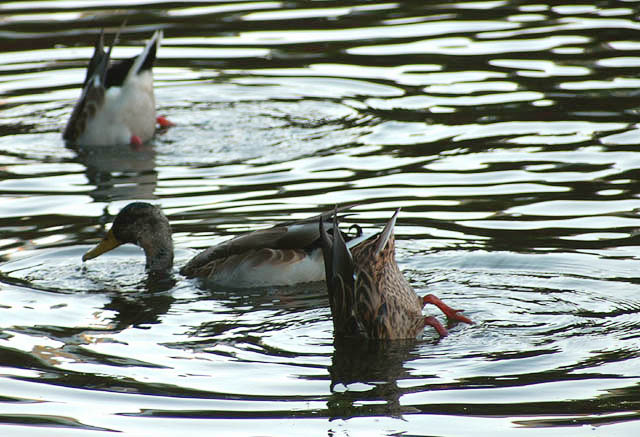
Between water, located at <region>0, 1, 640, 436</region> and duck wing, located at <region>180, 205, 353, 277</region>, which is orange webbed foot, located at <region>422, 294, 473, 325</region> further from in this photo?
duck wing, located at <region>180, 205, 353, 277</region>

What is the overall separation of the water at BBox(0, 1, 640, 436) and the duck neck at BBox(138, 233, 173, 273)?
16 cm

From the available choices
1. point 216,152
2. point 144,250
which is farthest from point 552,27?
point 144,250

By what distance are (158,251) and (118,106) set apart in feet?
14.0

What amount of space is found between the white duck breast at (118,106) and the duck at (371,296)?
5953mm

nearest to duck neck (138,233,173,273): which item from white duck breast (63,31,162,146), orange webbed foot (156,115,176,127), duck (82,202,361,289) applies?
duck (82,202,361,289)

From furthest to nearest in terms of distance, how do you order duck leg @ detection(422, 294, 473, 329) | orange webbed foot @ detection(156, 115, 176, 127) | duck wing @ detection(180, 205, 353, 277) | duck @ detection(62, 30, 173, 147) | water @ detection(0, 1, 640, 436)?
1. orange webbed foot @ detection(156, 115, 176, 127)
2. duck @ detection(62, 30, 173, 147)
3. duck wing @ detection(180, 205, 353, 277)
4. duck leg @ detection(422, 294, 473, 329)
5. water @ detection(0, 1, 640, 436)

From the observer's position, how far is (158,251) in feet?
30.6

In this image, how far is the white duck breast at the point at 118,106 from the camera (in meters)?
13.1

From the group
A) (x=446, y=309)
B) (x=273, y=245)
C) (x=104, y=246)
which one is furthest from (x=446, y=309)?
(x=104, y=246)

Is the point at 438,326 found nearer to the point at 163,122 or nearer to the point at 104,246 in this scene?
the point at 104,246

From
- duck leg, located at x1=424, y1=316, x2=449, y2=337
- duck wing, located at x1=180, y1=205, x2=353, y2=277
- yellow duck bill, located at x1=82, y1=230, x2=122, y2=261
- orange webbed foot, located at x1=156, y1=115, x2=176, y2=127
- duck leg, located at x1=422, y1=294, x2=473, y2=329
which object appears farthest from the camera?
orange webbed foot, located at x1=156, y1=115, x2=176, y2=127

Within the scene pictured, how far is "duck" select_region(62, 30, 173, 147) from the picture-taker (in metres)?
13.1

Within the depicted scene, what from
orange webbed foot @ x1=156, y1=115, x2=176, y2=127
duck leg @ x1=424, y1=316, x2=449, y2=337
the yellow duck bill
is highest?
orange webbed foot @ x1=156, y1=115, x2=176, y2=127

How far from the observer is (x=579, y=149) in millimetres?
11344
